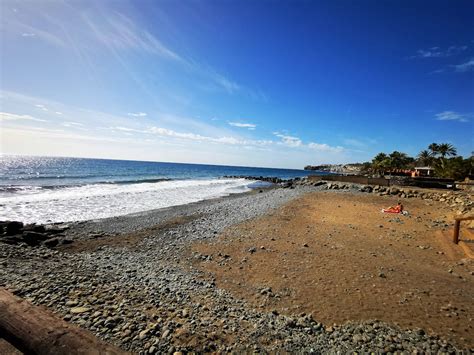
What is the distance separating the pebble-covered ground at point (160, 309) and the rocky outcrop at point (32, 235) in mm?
730

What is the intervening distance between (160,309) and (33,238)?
330 inches

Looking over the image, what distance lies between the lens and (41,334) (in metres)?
2.87

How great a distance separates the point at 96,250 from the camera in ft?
30.6

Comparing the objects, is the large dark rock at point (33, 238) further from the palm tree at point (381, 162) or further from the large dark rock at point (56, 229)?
the palm tree at point (381, 162)

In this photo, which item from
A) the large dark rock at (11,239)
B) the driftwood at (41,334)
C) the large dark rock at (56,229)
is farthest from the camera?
the large dark rock at (56,229)

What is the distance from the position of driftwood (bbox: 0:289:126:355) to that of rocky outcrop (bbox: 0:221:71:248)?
8.01 meters

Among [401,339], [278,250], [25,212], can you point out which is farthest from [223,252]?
[25,212]

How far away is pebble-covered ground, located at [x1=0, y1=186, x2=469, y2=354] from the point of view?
169 inches

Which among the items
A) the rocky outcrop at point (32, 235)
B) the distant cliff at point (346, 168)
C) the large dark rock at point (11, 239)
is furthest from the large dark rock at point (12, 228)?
the distant cliff at point (346, 168)

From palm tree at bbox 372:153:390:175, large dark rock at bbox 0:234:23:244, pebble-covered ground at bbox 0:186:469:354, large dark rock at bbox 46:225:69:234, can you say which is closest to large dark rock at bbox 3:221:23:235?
large dark rock at bbox 0:234:23:244

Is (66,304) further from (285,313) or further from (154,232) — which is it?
(154,232)

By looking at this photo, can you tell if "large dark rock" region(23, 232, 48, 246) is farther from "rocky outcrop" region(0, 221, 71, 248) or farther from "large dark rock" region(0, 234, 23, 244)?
"large dark rock" region(0, 234, 23, 244)

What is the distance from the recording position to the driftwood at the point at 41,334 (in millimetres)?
2668

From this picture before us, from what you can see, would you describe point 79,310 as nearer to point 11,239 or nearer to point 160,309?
point 160,309
